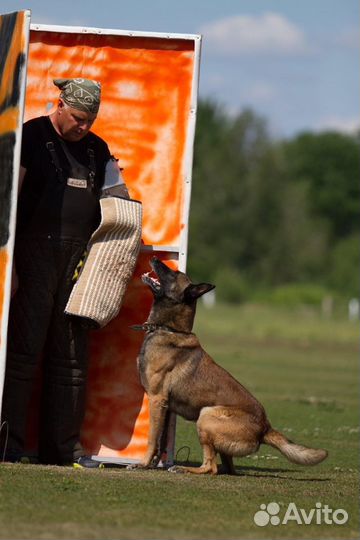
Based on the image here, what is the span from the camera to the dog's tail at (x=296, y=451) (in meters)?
9.40

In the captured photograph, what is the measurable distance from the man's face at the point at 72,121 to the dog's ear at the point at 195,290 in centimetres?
153

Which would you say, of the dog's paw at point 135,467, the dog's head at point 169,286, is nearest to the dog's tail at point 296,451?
the dog's paw at point 135,467

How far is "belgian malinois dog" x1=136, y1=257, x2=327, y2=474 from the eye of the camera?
9539 mm

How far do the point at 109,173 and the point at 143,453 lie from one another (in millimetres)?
2395

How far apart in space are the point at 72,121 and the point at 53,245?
0.99 meters

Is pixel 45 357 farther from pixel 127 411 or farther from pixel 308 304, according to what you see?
pixel 308 304

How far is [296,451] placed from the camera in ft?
31.1

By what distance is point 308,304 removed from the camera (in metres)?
70.6

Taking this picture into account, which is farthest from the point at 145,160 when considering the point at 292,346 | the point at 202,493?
the point at 292,346

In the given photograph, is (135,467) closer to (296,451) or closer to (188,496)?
(296,451)

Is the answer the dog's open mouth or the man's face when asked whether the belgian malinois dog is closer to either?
the dog's open mouth

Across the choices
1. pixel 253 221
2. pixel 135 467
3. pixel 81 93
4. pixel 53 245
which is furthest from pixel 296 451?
pixel 253 221

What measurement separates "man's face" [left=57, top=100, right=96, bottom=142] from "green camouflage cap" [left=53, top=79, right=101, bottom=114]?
4 cm

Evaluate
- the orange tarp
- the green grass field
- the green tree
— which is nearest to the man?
the orange tarp
